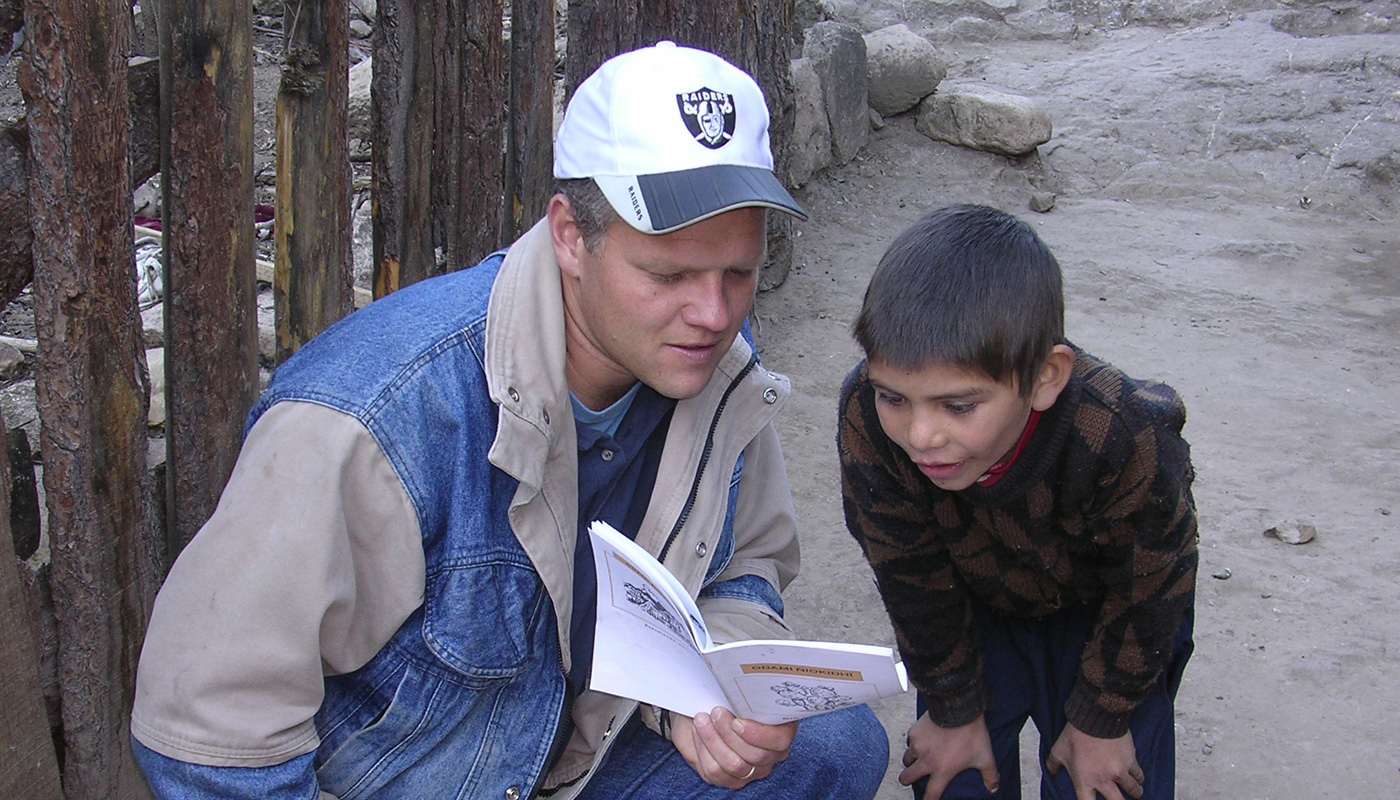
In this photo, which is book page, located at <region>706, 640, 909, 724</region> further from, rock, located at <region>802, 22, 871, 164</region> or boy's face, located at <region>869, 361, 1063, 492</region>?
rock, located at <region>802, 22, 871, 164</region>

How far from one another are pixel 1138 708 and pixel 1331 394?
11.1 feet

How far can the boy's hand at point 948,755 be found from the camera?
2326 millimetres

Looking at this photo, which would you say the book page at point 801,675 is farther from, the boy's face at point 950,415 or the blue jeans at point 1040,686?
the blue jeans at point 1040,686

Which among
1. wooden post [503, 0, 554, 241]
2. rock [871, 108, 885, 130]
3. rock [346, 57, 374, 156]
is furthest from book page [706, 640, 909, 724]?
rock [871, 108, 885, 130]

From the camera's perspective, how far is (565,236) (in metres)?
1.84

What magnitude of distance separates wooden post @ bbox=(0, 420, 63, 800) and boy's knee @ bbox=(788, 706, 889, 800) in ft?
4.10

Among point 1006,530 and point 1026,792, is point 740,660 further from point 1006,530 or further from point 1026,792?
point 1026,792

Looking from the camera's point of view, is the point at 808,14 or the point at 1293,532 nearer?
the point at 1293,532

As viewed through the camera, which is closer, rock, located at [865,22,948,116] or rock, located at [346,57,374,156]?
rock, located at [346,57,374,156]

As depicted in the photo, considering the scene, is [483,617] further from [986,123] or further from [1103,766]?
[986,123]

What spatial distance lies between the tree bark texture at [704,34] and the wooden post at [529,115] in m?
0.37

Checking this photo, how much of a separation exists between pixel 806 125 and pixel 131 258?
5.02 metres

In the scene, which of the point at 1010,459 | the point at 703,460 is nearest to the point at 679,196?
the point at 703,460

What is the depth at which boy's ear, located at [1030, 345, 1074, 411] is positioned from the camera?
1.93 meters
